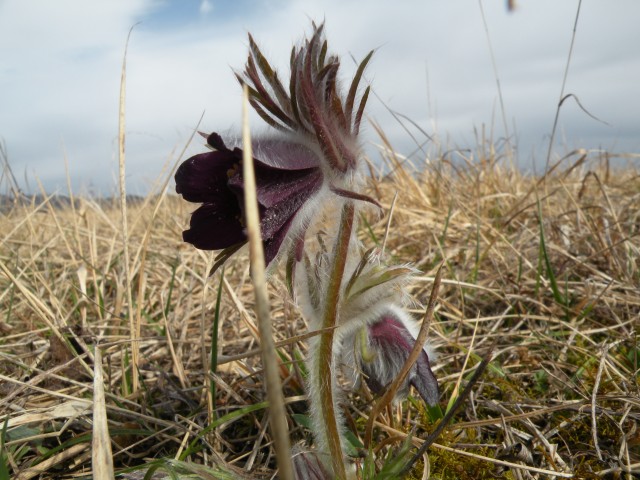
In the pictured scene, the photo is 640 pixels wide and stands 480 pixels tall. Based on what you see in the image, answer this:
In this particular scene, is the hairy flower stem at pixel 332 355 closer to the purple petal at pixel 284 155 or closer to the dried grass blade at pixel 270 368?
the purple petal at pixel 284 155

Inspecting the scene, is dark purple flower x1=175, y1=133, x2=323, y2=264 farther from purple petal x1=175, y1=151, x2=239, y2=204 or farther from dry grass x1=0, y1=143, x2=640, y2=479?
dry grass x1=0, y1=143, x2=640, y2=479

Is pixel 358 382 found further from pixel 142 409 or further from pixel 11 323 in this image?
pixel 11 323

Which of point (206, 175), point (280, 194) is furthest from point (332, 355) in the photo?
point (206, 175)

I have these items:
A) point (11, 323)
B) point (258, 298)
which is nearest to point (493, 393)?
point (258, 298)

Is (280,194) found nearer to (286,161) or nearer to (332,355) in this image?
(286,161)

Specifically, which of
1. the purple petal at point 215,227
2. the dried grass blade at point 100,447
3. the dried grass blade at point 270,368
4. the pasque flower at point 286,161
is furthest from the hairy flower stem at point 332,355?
the dried grass blade at point 270,368

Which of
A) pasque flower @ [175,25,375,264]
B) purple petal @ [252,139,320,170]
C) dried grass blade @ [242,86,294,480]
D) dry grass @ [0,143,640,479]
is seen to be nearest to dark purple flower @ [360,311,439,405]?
dry grass @ [0,143,640,479]

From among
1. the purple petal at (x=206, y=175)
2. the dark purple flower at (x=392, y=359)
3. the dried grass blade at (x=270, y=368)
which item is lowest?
the dark purple flower at (x=392, y=359)
